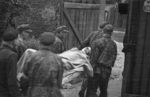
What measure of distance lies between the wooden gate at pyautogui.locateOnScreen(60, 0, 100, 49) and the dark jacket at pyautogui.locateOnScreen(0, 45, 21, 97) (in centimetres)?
314

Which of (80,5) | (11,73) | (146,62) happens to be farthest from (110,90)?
(11,73)

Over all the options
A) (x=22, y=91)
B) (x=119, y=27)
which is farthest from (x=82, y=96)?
(x=119, y=27)

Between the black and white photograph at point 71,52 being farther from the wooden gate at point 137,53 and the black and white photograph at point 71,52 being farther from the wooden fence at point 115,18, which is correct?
the wooden fence at point 115,18

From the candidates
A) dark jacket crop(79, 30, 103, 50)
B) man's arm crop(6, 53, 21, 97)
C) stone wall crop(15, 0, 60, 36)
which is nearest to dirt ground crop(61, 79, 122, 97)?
dark jacket crop(79, 30, 103, 50)

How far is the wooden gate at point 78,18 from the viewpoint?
586cm

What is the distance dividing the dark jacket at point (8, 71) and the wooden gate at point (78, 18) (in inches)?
124

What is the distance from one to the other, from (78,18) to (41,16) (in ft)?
3.28

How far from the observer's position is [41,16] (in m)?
5.39

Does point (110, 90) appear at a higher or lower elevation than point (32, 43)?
lower

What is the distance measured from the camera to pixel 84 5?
602 cm

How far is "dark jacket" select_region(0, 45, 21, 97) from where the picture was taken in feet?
8.86

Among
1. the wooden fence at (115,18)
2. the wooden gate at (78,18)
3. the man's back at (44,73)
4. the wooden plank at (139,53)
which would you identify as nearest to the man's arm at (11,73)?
the man's back at (44,73)

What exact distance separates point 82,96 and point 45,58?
163 cm

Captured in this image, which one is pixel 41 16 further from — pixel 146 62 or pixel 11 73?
pixel 11 73
